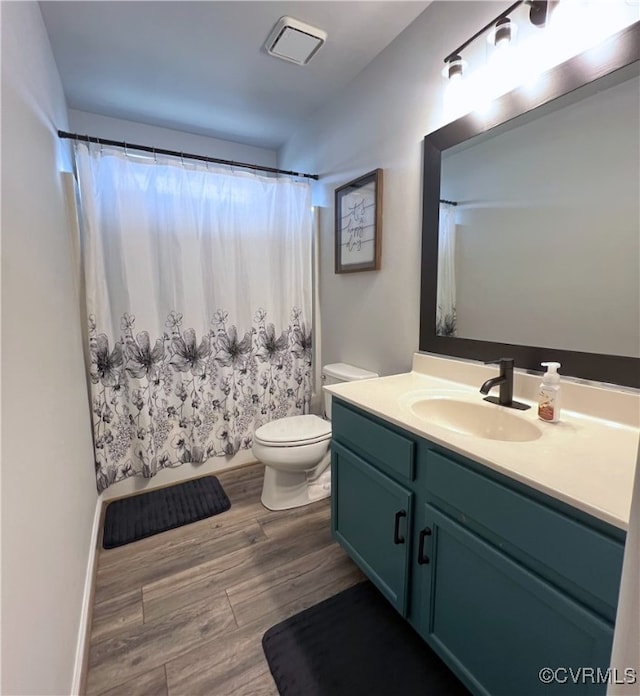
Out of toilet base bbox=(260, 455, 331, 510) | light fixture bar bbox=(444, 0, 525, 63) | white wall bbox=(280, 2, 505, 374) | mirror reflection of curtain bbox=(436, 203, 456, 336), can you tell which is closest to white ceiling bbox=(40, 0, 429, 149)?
white wall bbox=(280, 2, 505, 374)

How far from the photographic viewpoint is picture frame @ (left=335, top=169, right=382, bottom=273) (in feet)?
6.14

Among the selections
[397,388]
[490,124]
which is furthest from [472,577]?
[490,124]

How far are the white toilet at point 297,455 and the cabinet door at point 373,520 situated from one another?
0.39m

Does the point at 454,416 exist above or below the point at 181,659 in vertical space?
above

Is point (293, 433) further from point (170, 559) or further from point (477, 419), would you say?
point (477, 419)

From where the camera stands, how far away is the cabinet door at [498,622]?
0.70 metres

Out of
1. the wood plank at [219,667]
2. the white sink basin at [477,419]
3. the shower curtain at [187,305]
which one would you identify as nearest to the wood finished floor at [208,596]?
the wood plank at [219,667]

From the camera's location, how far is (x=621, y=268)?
1.02 metres

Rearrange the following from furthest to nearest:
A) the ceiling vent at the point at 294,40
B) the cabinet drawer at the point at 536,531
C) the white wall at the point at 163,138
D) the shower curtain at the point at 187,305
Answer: the white wall at the point at 163,138
the shower curtain at the point at 187,305
the ceiling vent at the point at 294,40
the cabinet drawer at the point at 536,531

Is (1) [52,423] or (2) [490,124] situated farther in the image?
(2) [490,124]

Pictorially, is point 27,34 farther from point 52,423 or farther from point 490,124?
point 490,124

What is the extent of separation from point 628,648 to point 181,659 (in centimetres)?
137

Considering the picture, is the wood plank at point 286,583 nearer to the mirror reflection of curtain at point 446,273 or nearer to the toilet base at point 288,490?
the toilet base at point 288,490

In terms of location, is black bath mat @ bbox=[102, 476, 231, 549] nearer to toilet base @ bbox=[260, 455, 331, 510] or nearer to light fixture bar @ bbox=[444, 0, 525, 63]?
toilet base @ bbox=[260, 455, 331, 510]
